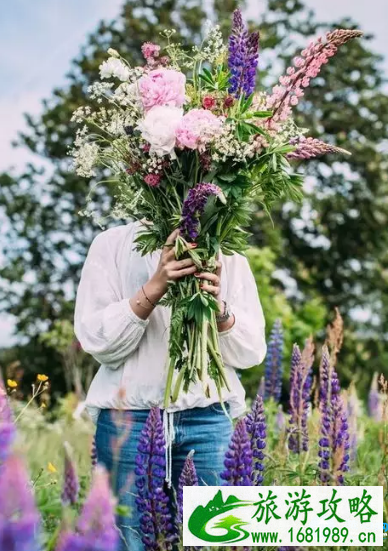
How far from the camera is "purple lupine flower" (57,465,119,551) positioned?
1268mm

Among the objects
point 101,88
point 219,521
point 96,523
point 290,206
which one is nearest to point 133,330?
point 219,521

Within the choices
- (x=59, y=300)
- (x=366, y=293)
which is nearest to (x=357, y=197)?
(x=366, y=293)

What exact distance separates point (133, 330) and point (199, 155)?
65cm

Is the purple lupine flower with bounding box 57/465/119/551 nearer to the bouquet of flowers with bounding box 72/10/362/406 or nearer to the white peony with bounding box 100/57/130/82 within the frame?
the bouquet of flowers with bounding box 72/10/362/406

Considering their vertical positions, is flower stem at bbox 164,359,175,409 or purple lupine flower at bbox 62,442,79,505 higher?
flower stem at bbox 164,359,175,409

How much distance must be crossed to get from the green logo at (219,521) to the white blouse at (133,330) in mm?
512

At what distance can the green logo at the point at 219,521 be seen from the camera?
7.95 ft

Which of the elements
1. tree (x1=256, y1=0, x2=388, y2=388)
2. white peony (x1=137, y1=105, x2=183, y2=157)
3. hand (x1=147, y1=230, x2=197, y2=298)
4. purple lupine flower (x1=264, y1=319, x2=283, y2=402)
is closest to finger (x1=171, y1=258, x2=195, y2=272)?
hand (x1=147, y1=230, x2=197, y2=298)

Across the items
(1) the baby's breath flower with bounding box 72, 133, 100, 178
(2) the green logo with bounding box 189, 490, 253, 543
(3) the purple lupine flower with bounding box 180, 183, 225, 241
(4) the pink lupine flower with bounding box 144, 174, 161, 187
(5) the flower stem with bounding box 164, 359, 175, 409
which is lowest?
(2) the green logo with bounding box 189, 490, 253, 543

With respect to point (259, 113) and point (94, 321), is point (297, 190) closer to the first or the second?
point (259, 113)

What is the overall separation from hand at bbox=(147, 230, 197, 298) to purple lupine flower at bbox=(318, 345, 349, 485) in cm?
58

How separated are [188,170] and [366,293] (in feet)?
49.9

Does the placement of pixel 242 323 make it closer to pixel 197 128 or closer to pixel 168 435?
pixel 168 435

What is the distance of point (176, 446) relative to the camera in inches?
116
